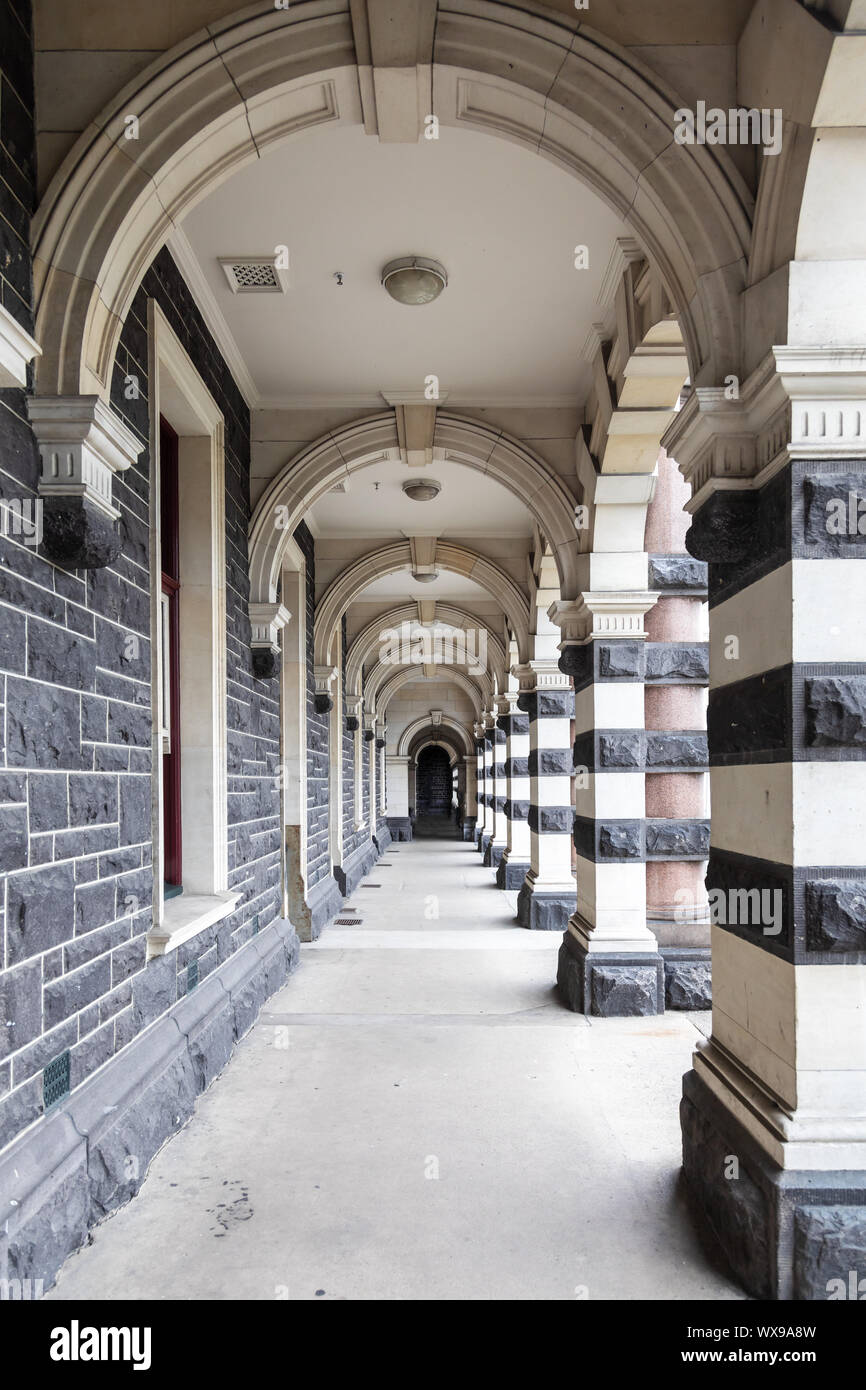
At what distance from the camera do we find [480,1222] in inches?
113

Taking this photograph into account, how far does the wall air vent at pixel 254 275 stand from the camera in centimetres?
445

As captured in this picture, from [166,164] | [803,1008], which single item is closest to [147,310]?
[166,164]

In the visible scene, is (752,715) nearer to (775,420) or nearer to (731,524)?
(731,524)

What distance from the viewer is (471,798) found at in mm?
24312

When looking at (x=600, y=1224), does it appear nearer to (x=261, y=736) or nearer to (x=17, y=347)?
(x=17, y=347)

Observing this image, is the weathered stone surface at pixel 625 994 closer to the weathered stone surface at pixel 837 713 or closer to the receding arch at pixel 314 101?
the weathered stone surface at pixel 837 713

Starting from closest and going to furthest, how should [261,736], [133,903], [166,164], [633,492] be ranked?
1. [166,164]
2. [133,903]
3. [633,492]
4. [261,736]

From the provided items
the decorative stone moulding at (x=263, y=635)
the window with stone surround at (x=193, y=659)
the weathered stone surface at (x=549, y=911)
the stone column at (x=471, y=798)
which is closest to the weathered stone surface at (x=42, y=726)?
the window with stone surround at (x=193, y=659)

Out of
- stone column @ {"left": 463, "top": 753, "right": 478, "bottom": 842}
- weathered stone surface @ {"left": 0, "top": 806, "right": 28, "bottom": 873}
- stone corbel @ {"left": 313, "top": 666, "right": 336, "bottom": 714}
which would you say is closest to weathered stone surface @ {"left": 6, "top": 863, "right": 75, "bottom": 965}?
weathered stone surface @ {"left": 0, "top": 806, "right": 28, "bottom": 873}

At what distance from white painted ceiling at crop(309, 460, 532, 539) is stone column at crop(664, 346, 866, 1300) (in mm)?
5065

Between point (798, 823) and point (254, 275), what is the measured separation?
3626mm

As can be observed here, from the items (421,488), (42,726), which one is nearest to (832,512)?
(42,726)

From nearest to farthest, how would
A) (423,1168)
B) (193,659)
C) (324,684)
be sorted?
(423,1168) < (193,659) < (324,684)

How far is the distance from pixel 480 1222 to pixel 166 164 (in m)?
3.28
